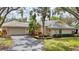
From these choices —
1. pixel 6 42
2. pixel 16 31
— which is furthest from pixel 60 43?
pixel 6 42

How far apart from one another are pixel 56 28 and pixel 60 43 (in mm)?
200

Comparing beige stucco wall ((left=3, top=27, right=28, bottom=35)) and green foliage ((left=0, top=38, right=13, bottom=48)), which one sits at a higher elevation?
beige stucco wall ((left=3, top=27, right=28, bottom=35))

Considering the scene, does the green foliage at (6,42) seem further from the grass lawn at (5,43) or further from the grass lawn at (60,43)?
the grass lawn at (60,43)

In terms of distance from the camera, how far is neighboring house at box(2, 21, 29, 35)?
2.41 metres

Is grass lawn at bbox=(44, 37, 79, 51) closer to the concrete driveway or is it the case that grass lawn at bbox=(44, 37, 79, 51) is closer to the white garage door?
the concrete driveway

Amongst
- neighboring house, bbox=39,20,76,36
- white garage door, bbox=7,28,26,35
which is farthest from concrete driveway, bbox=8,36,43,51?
neighboring house, bbox=39,20,76,36

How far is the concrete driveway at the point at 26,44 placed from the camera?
95.6 inches

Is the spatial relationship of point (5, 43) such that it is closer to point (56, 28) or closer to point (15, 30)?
point (15, 30)

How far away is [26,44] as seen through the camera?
243 centimetres

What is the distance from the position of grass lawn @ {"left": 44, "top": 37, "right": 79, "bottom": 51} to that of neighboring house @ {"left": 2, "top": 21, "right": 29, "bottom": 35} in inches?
12.2

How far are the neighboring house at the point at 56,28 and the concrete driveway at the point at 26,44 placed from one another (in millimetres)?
175
